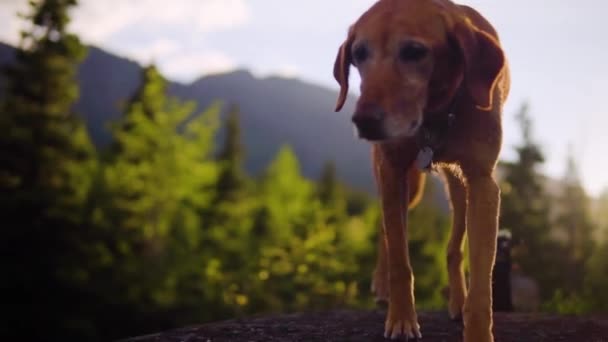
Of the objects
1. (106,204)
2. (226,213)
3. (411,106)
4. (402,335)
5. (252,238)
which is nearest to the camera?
(411,106)

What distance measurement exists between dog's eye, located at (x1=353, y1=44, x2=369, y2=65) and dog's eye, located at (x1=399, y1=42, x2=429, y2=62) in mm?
250

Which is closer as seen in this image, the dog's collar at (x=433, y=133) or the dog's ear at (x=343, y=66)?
the dog's collar at (x=433, y=133)

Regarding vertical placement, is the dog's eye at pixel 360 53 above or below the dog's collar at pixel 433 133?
above

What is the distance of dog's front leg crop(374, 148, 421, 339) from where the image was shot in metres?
4.59

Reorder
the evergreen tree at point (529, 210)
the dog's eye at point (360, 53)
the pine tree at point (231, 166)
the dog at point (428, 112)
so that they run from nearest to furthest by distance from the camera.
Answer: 1. the dog at point (428, 112)
2. the dog's eye at point (360, 53)
3. the evergreen tree at point (529, 210)
4. the pine tree at point (231, 166)

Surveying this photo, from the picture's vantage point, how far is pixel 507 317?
253 inches

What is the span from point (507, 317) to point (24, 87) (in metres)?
21.9

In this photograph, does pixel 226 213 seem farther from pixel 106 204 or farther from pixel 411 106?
pixel 411 106

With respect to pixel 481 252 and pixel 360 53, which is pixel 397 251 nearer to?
pixel 481 252

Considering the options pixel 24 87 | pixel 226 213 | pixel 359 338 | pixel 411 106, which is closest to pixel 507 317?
pixel 359 338

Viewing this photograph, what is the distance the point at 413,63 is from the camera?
372 cm

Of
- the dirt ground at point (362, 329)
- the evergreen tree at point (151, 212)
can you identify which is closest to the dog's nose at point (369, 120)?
the dirt ground at point (362, 329)

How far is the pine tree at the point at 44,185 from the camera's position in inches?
852

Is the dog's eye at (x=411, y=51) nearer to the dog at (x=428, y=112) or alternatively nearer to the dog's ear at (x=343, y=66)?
the dog at (x=428, y=112)
